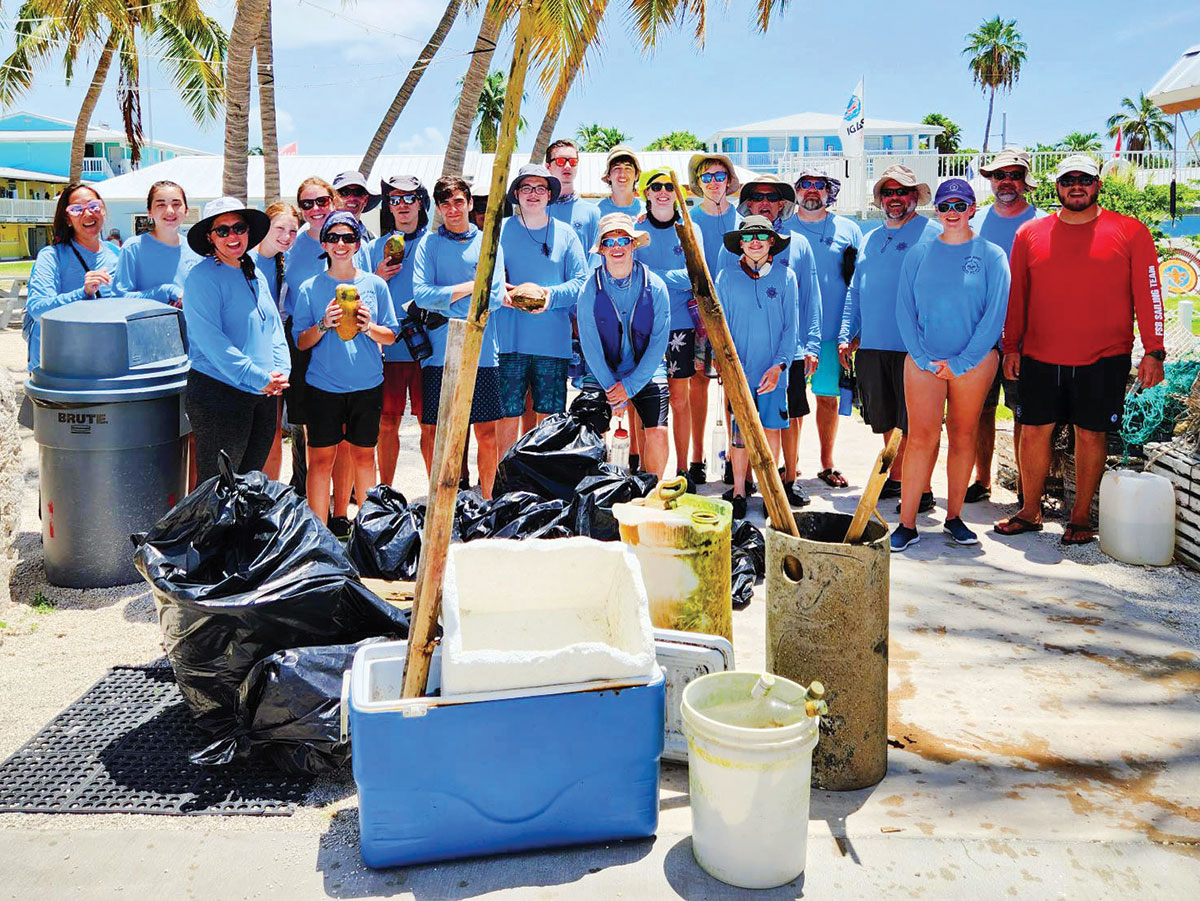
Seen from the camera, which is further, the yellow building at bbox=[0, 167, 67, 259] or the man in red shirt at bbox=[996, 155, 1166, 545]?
the yellow building at bbox=[0, 167, 67, 259]

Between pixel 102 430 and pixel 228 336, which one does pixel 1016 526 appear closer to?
pixel 228 336

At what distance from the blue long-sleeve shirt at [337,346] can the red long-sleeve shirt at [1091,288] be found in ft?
12.5

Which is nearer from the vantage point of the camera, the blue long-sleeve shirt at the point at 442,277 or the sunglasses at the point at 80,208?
the blue long-sleeve shirt at the point at 442,277

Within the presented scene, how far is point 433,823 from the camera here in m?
2.81

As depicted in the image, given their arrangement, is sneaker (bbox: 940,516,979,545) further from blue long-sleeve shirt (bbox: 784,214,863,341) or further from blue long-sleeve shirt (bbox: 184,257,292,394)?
blue long-sleeve shirt (bbox: 184,257,292,394)

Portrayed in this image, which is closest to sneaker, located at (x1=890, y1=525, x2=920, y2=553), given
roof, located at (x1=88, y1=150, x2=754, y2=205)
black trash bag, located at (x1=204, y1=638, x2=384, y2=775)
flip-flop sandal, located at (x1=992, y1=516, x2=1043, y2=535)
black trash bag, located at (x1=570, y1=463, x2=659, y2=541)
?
flip-flop sandal, located at (x1=992, y1=516, x2=1043, y2=535)

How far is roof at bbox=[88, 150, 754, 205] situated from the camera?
28.3 metres

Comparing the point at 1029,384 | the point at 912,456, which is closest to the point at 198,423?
the point at 912,456

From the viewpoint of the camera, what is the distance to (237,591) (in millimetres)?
3500

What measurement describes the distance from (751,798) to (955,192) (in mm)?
4173

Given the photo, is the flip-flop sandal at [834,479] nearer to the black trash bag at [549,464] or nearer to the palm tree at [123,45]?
the black trash bag at [549,464]

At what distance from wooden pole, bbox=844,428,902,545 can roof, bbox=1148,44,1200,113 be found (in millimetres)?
9743

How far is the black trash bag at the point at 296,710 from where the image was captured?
10.8 feet

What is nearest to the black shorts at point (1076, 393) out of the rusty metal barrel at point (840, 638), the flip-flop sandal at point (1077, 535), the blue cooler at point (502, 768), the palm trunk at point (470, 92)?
the flip-flop sandal at point (1077, 535)
